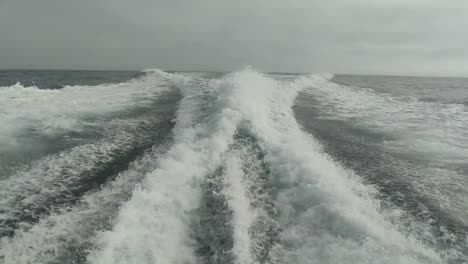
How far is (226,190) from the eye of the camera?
5.53 m

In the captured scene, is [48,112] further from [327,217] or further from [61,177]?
[327,217]

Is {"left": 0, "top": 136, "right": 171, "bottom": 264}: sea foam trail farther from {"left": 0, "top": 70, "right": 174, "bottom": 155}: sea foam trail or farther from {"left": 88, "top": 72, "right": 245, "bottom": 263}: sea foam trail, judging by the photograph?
{"left": 0, "top": 70, "right": 174, "bottom": 155}: sea foam trail

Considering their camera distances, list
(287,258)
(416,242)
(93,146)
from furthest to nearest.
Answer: (93,146)
(416,242)
(287,258)

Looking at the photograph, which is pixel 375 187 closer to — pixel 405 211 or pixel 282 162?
pixel 405 211

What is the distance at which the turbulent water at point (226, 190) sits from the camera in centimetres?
424

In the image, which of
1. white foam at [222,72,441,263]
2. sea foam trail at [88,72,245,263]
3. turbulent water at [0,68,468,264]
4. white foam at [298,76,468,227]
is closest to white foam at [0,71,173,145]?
turbulent water at [0,68,468,264]

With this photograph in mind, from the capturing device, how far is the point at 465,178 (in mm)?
6906

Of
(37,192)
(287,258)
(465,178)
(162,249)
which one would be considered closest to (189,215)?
(162,249)

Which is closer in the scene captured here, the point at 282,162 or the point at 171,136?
the point at 282,162

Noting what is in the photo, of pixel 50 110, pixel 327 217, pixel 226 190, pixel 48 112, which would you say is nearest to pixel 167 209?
pixel 226 190

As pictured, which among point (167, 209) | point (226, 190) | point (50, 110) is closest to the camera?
point (167, 209)

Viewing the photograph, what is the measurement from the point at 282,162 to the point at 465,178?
361cm

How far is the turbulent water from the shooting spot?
13.9 ft

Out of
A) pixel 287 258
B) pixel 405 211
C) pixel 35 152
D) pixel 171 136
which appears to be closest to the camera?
pixel 287 258
